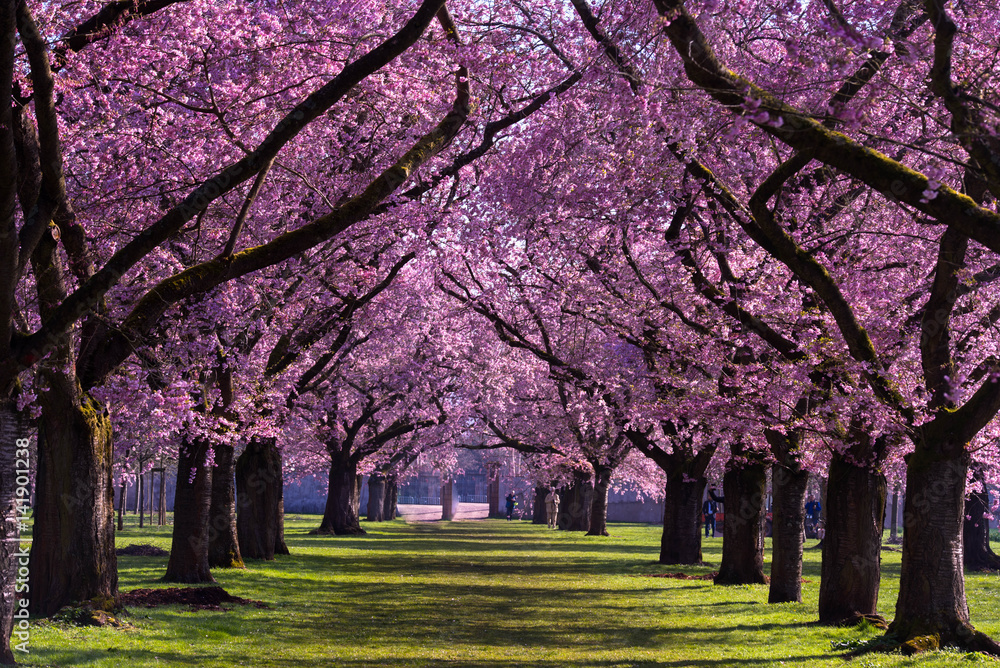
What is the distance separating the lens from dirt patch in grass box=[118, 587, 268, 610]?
568 inches

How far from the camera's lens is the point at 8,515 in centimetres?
825

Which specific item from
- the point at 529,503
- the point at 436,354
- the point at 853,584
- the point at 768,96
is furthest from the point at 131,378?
the point at 529,503

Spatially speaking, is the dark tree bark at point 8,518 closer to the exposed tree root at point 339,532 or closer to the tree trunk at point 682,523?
the tree trunk at point 682,523

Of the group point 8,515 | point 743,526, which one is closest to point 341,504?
point 743,526

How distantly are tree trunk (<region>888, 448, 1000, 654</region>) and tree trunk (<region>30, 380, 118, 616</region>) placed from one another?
10225mm

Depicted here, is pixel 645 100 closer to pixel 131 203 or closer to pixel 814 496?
pixel 131 203

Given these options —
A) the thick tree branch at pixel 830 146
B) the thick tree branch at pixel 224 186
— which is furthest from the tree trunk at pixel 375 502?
the thick tree branch at pixel 830 146

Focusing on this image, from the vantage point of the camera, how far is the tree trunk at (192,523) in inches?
692

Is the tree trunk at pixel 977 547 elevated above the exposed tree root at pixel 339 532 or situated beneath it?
elevated above

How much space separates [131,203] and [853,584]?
1210cm

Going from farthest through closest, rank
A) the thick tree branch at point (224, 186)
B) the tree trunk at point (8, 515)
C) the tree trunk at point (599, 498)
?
the tree trunk at point (599, 498), the thick tree branch at point (224, 186), the tree trunk at point (8, 515)

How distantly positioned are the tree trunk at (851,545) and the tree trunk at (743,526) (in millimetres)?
5973

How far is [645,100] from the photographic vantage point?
39.7 feet

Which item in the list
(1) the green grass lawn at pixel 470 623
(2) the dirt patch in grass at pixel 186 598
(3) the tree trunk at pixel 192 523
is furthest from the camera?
(3) the tree trunk at pixel 192 523
